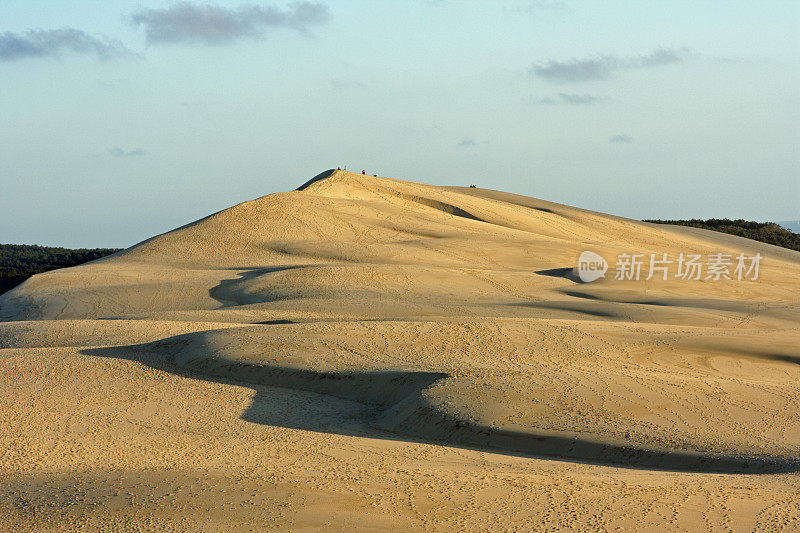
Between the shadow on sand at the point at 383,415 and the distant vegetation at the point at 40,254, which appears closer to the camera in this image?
the shadow on sand at the point at 383,415

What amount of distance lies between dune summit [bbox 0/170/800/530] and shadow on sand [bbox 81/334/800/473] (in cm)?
3

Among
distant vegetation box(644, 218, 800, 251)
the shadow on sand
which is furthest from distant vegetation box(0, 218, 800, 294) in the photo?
the shadow on sand

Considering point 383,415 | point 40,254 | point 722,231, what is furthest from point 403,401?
point 40,254

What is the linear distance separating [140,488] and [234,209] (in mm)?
22309

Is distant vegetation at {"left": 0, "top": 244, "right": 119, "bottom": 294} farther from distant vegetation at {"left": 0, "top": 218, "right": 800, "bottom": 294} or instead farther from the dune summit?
the dune summit

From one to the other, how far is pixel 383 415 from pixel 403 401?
283 millimetres

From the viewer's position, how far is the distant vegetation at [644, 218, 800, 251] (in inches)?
1706

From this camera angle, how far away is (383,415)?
927cm

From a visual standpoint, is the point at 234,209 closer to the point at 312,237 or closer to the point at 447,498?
the point at 312,237

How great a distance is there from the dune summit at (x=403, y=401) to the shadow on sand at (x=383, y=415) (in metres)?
0.03

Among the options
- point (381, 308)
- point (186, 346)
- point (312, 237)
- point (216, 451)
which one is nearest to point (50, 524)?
point (216, 451)

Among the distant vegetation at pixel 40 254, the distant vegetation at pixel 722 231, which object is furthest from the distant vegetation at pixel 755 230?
the distant vegetation at pixel 40 254

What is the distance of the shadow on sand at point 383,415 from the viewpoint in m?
7.36

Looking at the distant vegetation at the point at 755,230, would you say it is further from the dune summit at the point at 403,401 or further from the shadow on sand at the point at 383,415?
the shadow on sand at the point at 383,415
